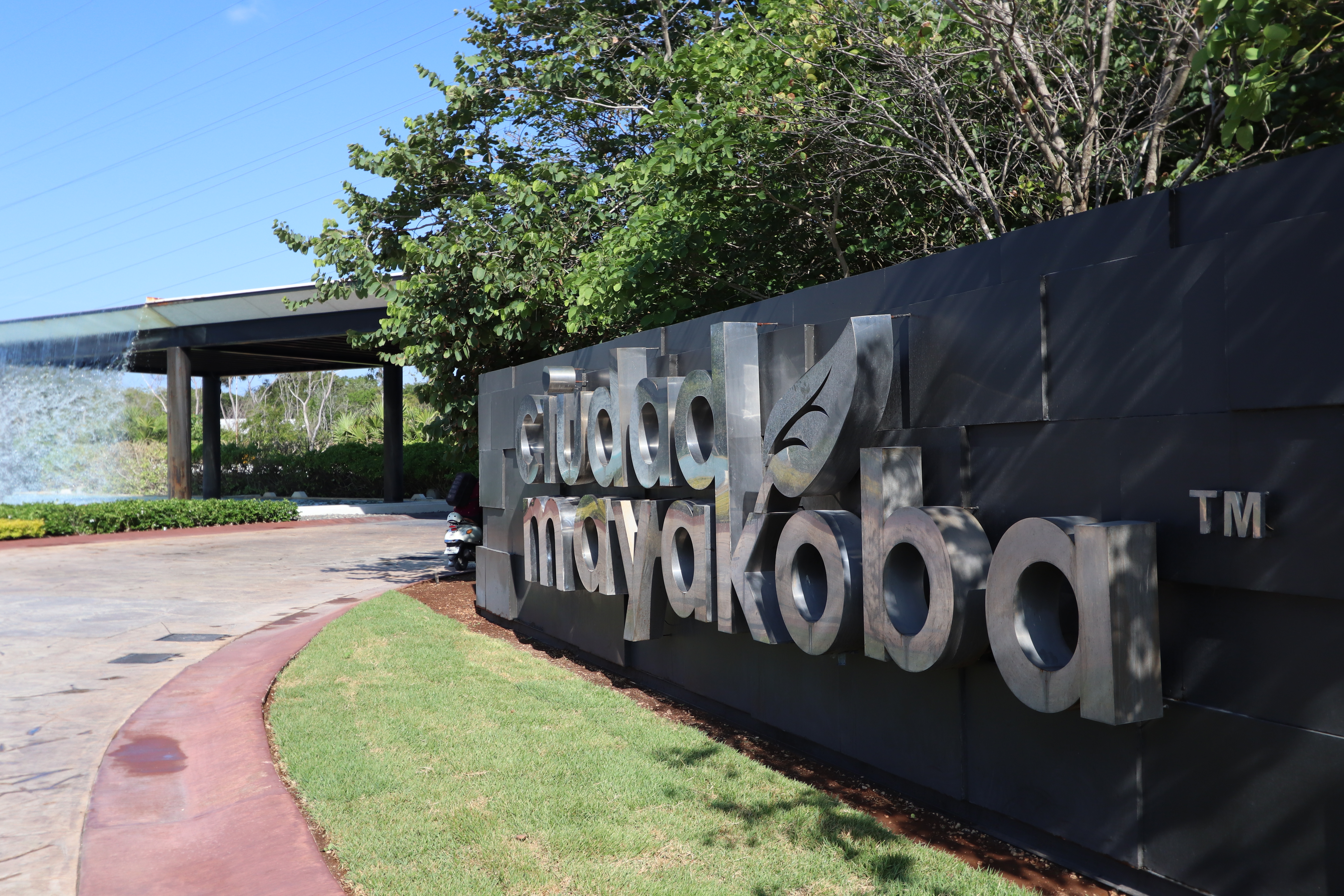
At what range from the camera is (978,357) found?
4.72 metres

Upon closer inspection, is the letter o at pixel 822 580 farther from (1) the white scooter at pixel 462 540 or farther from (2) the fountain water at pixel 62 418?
(2) the fountain water at pixel 62 418

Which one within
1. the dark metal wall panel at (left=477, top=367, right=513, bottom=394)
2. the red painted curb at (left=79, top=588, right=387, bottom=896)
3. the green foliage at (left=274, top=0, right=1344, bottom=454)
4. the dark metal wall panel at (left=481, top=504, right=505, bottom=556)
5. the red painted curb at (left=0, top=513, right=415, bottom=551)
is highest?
the green foliage at (left=274, top=0, right=1344, bottom=454)

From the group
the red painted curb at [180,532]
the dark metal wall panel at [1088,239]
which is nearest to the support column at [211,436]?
the red painted curb at [180,532]

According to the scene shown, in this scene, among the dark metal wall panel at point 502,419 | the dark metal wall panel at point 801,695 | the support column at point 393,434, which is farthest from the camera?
the support column at point 393,434

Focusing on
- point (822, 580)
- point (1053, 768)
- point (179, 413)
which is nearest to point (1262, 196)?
point (1053, 768)

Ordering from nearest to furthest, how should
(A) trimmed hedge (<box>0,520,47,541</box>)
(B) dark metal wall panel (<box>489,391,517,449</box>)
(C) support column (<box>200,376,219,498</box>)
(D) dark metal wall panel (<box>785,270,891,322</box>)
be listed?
(D) dark metal wall panel (<box>785,270,891,322</box>), (B) dark metal wall panel (<box>489,391,517,449</box>), (A) trimmed hedge (<box>0,520,47,541</box>), (C) support column (<box>200,376,219,498</box>)

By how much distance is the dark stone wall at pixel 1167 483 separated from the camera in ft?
10.9

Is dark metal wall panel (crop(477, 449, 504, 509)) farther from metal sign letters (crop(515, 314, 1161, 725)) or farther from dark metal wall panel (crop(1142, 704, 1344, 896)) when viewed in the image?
dark metal wall panel (crop(1142, 704, 1344, 896))

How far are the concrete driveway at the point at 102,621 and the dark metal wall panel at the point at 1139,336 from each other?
5.05 m

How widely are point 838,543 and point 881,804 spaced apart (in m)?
1.38

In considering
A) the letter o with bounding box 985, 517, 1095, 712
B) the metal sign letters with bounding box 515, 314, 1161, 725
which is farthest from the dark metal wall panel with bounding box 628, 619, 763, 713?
the letter o with bounding box 985, 517, 1095, 712

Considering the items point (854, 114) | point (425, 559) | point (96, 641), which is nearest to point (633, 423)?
point (854, 114)

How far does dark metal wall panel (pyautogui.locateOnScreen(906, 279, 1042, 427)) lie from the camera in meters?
4.43

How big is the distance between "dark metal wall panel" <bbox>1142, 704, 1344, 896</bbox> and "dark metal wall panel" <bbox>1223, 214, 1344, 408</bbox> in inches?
45.2
